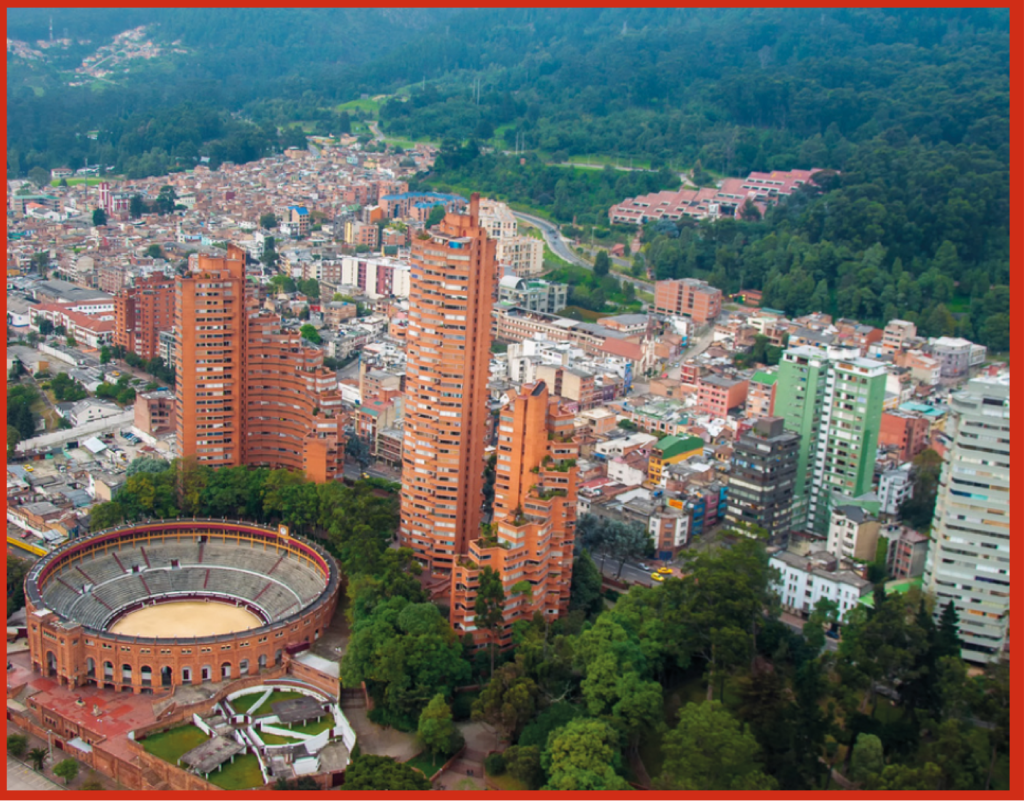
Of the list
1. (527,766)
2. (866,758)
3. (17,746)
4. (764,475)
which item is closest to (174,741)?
(17,746)

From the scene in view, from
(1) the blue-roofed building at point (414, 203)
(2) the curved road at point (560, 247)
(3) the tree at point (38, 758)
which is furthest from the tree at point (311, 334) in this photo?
(3) the tree at point (38, 758)

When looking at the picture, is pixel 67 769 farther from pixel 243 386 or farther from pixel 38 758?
pixel 243 386

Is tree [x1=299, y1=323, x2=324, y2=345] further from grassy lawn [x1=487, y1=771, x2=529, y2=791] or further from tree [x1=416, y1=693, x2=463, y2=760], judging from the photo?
Result: grassy lawn [x1=487, y1=771, x2=529, y2=791]

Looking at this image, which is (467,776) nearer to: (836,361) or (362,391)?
(836,361)

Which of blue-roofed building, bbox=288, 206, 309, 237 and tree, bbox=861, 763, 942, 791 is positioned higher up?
tree, bbox=861, 763, 942, 791

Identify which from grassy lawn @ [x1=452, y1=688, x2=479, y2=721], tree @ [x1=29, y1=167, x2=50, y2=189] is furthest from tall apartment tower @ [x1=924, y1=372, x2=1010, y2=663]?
tree @ [x1=29, y1=167, x2=50, y2=189]

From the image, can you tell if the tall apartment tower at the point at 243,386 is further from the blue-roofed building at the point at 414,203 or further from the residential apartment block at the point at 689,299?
the blue-roofed building at the point at 414,203

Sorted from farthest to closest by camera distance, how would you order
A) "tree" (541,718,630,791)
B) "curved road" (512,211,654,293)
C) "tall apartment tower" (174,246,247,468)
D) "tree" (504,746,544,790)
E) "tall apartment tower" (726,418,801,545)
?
"curved road" (512,211,654,293)
"tall apartment tower" (174,246,247,468)
"tall apartment tower" (726,418,801,545)
"tree" (504,746,544,790)
"tree" (541,718,630,791)
